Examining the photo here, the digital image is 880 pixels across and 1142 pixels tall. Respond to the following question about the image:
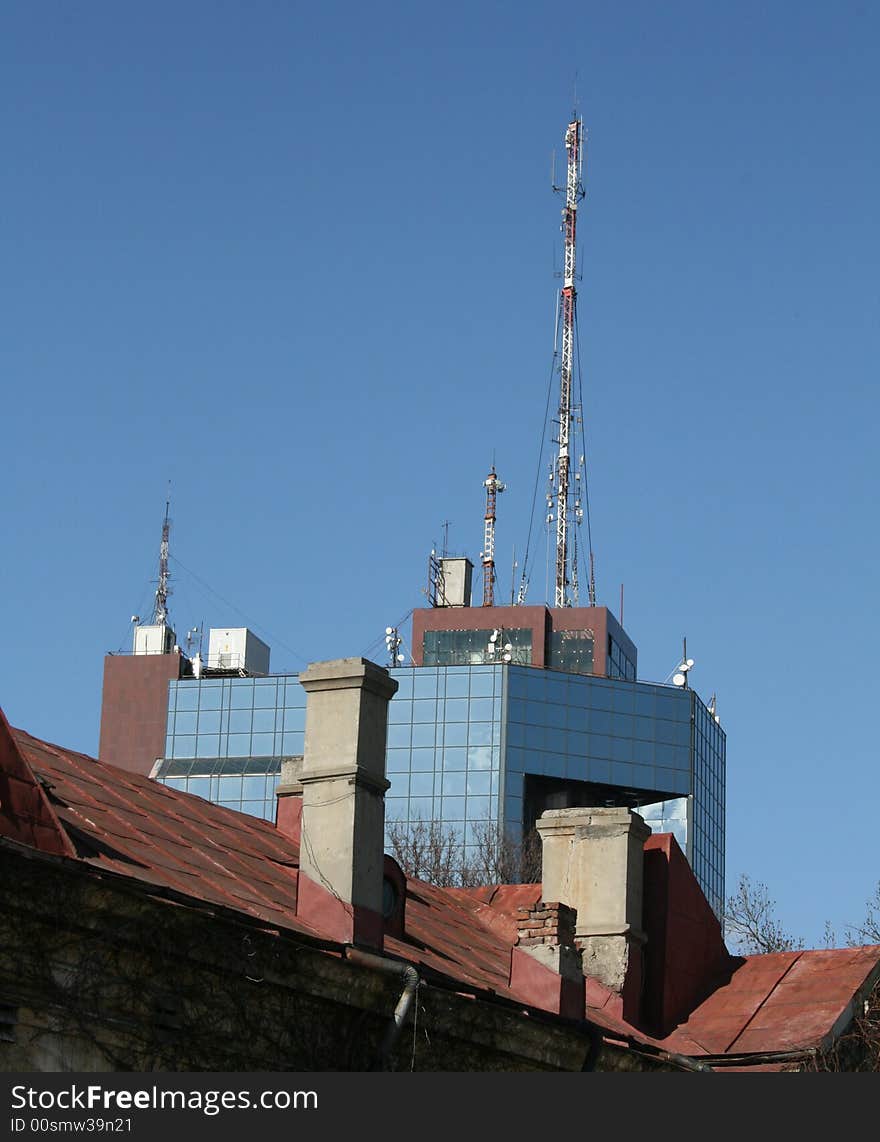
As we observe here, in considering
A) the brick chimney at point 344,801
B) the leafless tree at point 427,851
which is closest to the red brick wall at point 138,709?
the leafless tree at point 427,851

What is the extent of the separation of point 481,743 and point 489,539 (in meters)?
12.3

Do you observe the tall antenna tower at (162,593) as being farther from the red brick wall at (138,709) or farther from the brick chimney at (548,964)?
the brick chimney at (548,964)

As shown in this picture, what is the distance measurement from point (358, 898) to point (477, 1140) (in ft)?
12.8

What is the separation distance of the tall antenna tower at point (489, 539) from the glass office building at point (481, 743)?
22.2 ft

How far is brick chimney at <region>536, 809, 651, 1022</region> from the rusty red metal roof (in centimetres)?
31

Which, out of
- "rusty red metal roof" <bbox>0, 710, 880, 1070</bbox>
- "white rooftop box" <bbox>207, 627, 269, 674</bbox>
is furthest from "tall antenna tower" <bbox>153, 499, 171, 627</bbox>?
"rusty red metal roof" <bbox>0, 710, 880, 1070</bbox>

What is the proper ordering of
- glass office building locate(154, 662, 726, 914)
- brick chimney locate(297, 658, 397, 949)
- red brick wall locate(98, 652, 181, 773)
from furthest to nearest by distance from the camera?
red brick wall locate(98, 652, 181, 773) → glass office building locate(154, 662, 726, 914) → brick chimney locate(297, 658, 397, 949)

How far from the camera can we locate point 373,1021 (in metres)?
15.9

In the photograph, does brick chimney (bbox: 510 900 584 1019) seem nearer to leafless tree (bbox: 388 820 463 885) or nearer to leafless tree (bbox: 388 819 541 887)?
leafless tree (bbox: 388 820 463 885)

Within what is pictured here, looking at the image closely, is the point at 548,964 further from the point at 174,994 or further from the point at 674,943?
the point at 174,994

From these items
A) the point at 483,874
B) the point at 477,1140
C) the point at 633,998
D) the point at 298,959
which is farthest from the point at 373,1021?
the point at 483,874

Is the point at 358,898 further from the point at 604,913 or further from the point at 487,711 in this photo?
the point at 487,711

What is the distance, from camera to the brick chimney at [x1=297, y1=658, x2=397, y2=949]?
17062 millimetres

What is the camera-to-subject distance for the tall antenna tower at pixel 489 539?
393ft
